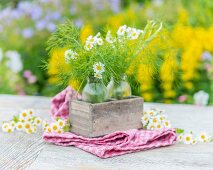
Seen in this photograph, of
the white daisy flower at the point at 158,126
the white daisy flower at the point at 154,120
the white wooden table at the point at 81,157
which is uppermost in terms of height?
the white daisy flower at the point at 154,120

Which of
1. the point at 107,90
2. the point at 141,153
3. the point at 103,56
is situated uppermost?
the point at 103,56

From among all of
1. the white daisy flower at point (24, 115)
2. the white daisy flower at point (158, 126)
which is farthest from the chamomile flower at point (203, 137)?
the white daisy flower at point (24, 115)

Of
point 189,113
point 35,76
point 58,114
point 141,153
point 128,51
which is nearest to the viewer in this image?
point 141,153

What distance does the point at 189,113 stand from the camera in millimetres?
2500

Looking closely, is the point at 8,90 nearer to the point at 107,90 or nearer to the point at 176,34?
the point at 176,34

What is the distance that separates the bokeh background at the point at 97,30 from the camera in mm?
3965

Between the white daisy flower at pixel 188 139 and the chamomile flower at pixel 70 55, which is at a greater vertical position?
the chamomile flower at pixel 70 55

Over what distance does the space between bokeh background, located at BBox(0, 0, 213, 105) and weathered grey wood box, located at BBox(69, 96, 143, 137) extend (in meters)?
1.62

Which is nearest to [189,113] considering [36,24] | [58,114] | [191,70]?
[58,114]

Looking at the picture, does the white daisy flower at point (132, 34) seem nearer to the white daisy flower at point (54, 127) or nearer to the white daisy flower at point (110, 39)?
the white daisy flower at point (110, 39)

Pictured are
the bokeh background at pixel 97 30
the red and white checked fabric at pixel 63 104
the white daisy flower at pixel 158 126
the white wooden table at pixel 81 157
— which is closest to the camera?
the white wooden table at pixel 81 157

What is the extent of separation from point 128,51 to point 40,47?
2.79 metres

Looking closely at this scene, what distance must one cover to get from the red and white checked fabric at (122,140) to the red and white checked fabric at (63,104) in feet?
0.81

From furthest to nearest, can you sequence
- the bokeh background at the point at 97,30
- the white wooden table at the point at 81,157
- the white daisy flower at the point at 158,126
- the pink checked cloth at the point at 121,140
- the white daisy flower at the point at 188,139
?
the bokeh background at the point at 97,30 < the white daisy flower at the point at 158,126 < the white daisy flower at the point at 188,139 < the pink checked cloth at the point at 121,140 < the white wooden table at the point at 81,157
